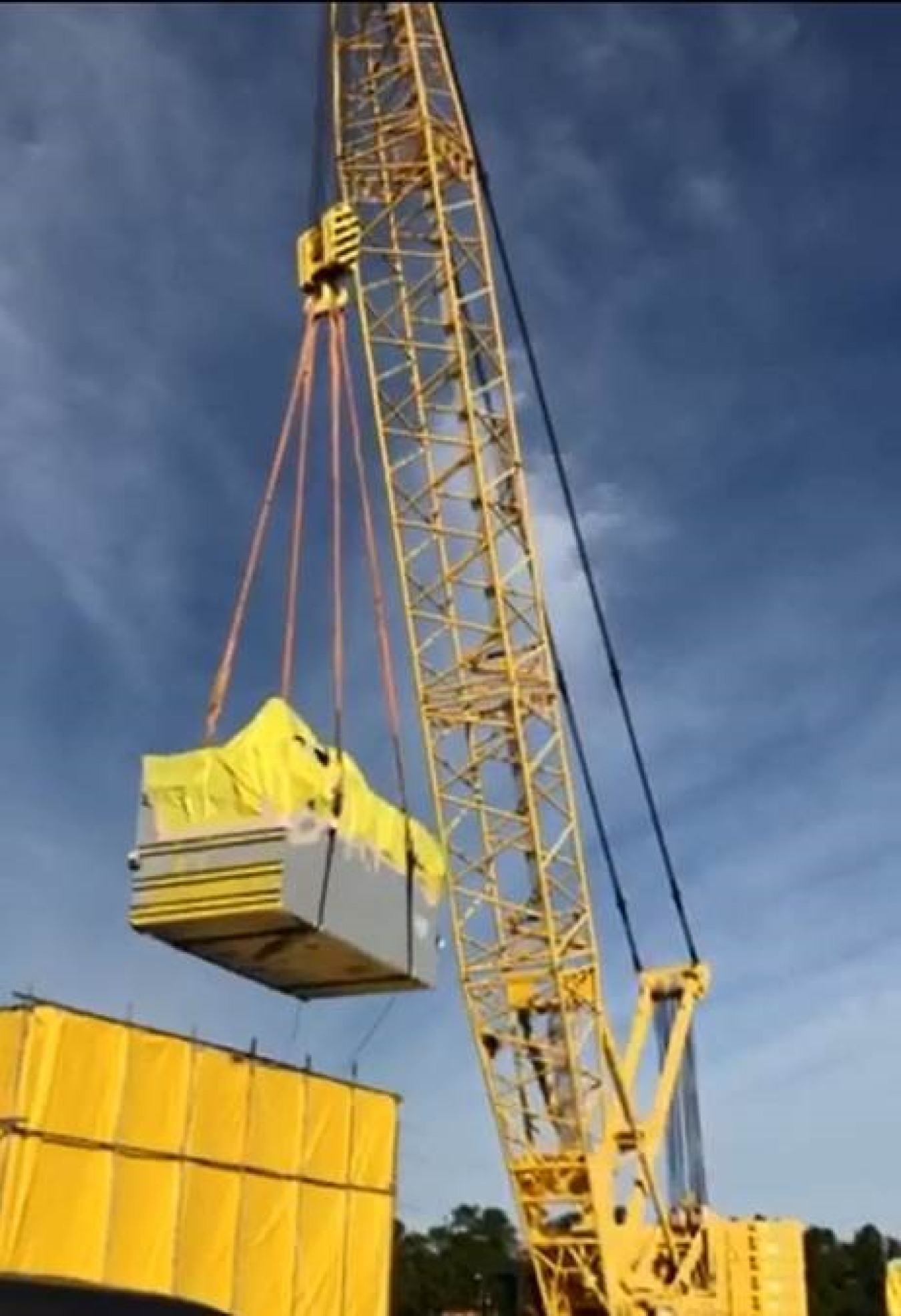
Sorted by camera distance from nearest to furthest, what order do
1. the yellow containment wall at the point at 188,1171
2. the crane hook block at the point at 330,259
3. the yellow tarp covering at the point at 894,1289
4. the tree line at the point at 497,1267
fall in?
the yellow containment wall at the point at 188,1171 → the crane hook block at the point at 330,259 → the yellow tarp covering at the point at 894,1289 → the tree line at the point at 497,1267

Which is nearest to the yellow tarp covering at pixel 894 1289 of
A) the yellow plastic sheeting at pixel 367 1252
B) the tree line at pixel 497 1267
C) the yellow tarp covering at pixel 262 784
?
the yellow plastic sheeting at pixel 367 1252

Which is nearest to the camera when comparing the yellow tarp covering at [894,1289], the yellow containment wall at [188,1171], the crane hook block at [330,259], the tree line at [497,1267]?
the yellow containment wall at [188,1171]

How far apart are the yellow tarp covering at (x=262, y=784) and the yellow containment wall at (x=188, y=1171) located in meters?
4.64

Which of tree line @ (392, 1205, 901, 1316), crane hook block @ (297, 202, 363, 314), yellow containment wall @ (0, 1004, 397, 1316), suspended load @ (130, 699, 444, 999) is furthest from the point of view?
tree line @ (392, 1205, 901, 1316)

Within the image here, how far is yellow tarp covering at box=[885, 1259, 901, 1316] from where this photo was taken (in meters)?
32.2

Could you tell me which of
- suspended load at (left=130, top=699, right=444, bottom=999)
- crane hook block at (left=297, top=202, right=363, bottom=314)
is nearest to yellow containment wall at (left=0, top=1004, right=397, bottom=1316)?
suspended load at (left=130, top=699, right=444, bottom=999)

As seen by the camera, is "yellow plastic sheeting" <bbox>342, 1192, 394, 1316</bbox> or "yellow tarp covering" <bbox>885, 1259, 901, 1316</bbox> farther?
"yellow tarp covering" <bbox>885, 1259, 901, 1316</bbox>

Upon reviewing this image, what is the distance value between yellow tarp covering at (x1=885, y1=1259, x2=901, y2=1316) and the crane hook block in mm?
22930

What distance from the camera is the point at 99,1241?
20.1 metres

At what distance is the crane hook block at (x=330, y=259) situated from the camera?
24.6 m

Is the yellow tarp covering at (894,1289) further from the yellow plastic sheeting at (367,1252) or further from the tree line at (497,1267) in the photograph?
the tree line at (497,1267)

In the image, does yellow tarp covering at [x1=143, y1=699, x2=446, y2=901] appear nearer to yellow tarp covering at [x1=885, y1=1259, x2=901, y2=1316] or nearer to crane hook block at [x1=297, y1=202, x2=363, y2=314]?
crane hook block at [x1=297, y1=202, x2=363, y2=314]

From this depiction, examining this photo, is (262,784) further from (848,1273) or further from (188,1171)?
(848,1273)

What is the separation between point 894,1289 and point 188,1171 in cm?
1788
